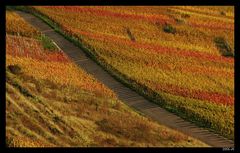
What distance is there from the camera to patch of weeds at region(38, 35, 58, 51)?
41.4 metres

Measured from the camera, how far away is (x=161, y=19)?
48000 millimetres

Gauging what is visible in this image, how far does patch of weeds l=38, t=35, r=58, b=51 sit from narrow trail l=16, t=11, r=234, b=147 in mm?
618

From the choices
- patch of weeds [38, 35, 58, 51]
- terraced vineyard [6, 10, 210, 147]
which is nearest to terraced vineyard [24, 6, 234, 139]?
patch of weeds [38, 35, 58, 51]

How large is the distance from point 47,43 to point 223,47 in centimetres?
1547

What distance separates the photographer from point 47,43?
41750 mm

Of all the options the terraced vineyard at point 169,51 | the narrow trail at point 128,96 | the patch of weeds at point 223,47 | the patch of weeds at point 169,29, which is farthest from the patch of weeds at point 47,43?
the patch of weeds at point 223,47

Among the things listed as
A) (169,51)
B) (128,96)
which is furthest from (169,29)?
(128,96)

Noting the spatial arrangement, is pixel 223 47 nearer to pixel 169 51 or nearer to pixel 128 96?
pixel 169 51

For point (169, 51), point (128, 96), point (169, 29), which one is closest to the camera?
point (128, 96)

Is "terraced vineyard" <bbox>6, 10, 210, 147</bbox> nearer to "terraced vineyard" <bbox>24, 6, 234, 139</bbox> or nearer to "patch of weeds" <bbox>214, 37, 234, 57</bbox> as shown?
"terraced vineyard" <bbox>24, 6, 234, 139</bbox>

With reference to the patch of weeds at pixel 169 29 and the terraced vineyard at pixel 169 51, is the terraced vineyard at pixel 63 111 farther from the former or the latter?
the patch of weeds at pixel 169 29

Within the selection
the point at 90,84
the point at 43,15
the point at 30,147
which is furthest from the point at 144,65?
the point at 30,147

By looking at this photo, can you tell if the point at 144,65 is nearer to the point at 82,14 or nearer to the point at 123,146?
the point at 82,14

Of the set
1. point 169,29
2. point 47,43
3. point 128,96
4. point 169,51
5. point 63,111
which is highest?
point 169,29
